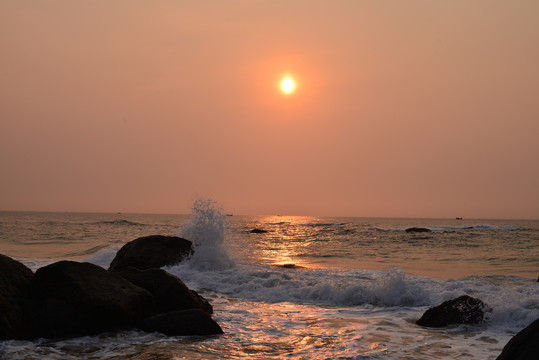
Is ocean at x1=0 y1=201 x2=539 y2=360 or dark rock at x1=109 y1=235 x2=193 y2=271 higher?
dark rock at x1=109 y1=235 x2=193 y2=271

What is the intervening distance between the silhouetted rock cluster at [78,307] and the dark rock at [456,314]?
395 centimetres

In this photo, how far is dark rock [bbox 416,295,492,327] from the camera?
28.3 ft

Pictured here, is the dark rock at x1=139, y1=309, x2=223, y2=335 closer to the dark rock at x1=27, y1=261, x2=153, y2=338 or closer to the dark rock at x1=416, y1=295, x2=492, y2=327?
the dark rock at x1=27, y1=261, x2=153, y2=338

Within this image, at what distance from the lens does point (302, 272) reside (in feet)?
49.6

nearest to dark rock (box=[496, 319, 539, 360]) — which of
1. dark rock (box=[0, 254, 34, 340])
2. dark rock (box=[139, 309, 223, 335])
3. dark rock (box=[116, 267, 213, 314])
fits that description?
dark rock (box=[139, 309, 223, 335])

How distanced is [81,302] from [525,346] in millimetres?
6242

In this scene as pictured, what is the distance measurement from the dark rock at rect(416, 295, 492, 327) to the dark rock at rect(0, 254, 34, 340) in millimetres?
6834

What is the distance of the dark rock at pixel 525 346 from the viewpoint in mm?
4445

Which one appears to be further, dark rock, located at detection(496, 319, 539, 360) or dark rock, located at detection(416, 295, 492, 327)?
dark rock, located at detection(416, 295, 492, 327)

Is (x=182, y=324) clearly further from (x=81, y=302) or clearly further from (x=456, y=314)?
(x=456, y=314)

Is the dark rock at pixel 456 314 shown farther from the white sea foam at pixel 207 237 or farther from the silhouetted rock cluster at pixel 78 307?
the white sea foam at pixel 207 237

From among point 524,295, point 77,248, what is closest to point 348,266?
point 524,295

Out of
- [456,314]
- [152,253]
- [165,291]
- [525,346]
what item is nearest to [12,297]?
[165,291]

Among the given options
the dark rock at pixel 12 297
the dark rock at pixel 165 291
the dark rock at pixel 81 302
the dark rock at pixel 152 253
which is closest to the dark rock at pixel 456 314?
the dark rock at pixel 165 291
